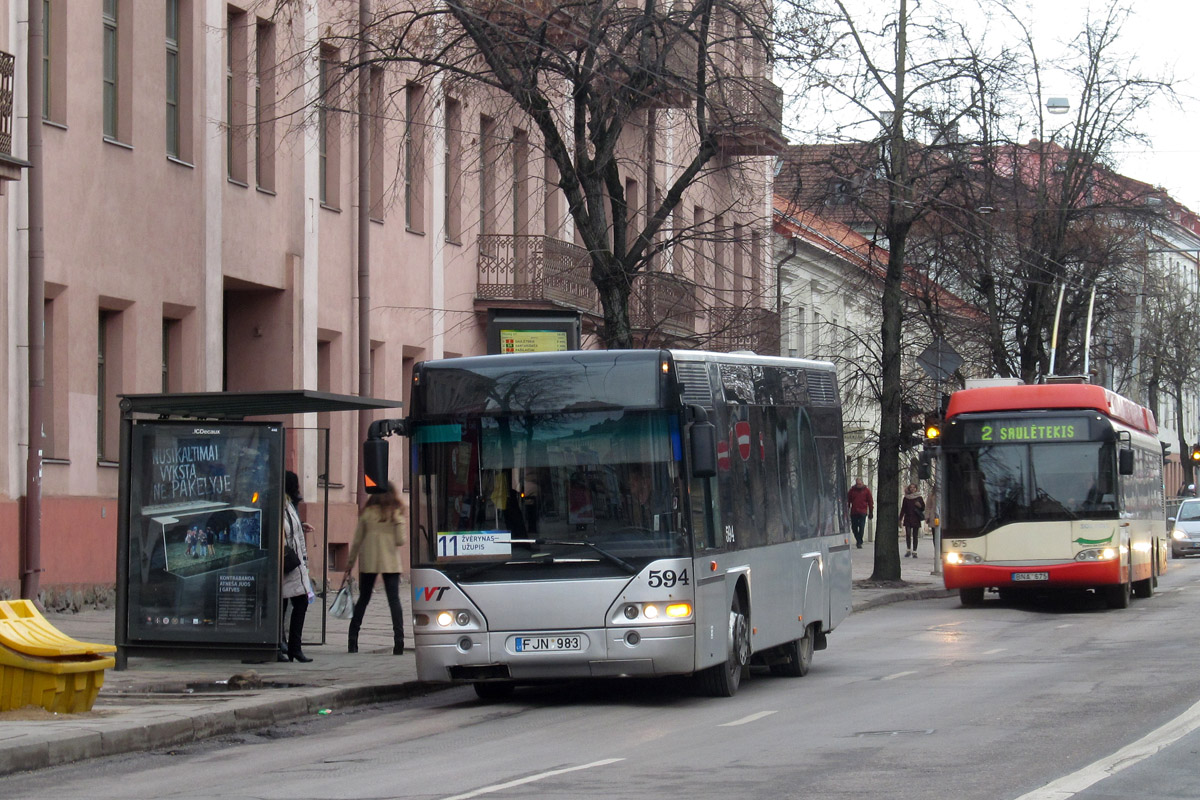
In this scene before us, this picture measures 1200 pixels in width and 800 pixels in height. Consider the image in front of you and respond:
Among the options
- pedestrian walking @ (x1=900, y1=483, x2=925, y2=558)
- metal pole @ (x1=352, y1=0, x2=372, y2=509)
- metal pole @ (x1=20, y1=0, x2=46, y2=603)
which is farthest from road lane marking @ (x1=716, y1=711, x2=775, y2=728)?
pedestrian walking @ (x1=900, y1=483, x2=925, y2=558)

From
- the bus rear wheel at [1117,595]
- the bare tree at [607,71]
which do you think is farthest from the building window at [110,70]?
the bus rear wheel at [1117,595]

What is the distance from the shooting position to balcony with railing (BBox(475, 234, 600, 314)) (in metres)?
33.4

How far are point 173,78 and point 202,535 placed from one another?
10.9m

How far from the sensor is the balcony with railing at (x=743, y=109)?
22.6 m

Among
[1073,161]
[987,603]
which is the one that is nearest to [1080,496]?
[987,603]

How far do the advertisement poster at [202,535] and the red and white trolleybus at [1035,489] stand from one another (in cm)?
1323

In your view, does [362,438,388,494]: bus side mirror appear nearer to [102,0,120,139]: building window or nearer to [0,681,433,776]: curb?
[0,681,433,776]: curb

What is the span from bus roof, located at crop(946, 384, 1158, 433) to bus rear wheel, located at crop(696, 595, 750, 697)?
490 inches

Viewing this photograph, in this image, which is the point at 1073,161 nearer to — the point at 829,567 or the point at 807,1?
the point at 807,1

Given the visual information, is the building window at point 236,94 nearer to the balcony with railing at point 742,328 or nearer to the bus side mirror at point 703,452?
the balcony with railing at point 742,328

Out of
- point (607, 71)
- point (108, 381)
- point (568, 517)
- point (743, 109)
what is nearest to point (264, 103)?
point (108, 381)

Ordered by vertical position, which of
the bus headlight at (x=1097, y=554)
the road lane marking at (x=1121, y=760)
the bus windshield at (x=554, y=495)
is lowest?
the road lane marking at (x=1121, y=760)

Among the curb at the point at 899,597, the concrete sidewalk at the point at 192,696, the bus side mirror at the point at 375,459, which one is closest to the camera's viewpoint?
the concrete sidewalk at the point at 192,696

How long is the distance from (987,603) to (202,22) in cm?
1451
